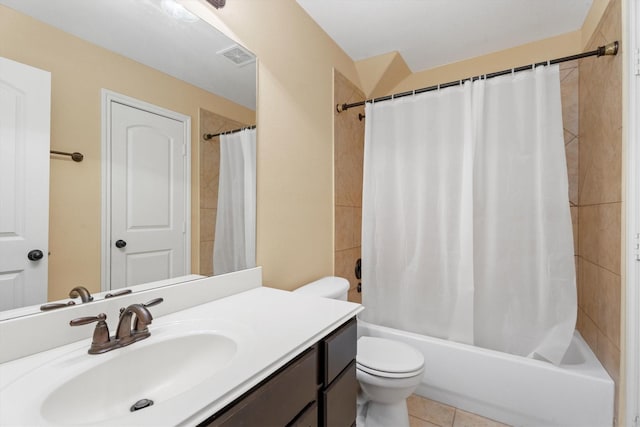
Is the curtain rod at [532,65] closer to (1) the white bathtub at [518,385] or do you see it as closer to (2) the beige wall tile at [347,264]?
(2) the beige wall tile at [347,264]

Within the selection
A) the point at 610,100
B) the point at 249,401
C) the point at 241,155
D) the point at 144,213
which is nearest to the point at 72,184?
the point at 144,213

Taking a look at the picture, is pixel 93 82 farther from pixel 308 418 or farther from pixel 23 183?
pixel 308 418

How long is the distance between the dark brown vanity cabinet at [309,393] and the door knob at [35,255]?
0.65 meters

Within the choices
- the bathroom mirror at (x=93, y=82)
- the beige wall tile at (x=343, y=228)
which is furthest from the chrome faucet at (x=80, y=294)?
the beige wall tile at (x=343, y=228)

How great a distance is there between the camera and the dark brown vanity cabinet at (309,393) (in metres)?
0.62

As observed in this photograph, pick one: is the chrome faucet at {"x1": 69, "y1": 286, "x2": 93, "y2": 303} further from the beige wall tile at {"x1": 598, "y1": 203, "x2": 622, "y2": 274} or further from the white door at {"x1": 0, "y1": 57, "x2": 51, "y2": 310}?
the beige wall tile at {"x1": 598, "y1": 203, "x2": 622, "y2": 274}

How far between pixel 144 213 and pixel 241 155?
505mm

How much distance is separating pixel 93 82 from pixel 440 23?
1950mm

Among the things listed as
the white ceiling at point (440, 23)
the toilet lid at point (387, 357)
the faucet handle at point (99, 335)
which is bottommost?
the toilet lid at point (387, 357)

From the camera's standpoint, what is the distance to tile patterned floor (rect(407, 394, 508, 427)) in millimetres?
1553

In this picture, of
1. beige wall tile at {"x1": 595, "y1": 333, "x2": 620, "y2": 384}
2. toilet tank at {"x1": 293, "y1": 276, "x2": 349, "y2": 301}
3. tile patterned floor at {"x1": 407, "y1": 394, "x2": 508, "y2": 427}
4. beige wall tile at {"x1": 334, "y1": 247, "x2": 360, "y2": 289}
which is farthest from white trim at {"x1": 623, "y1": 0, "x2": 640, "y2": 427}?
beige wall tile at {"x1": 334, "y1": 247, "x2": 360, "y2": 289}

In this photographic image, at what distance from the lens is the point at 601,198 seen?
4.99ft

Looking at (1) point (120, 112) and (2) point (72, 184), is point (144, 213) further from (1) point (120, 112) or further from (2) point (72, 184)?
(1) point (120, 112)

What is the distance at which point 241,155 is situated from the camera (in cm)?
135
